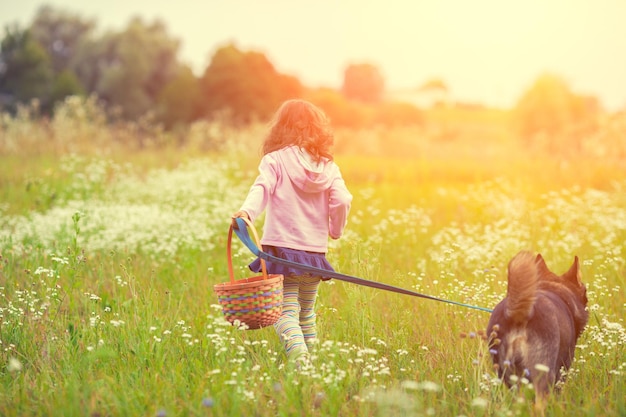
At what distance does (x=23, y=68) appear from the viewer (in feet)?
113

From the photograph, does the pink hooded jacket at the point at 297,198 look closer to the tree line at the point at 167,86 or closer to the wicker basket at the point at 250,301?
the wicker basket at the point at 250,301

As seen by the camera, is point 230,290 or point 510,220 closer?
point 230,290

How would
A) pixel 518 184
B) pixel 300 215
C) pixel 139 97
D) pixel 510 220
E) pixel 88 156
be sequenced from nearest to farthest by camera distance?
pixel 300 215 → pixel 510 220 → pixel 518 184 → pixel 88 156 → pixel 139 97

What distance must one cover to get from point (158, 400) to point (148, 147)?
43.1ft

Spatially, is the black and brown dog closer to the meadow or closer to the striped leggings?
the meadow

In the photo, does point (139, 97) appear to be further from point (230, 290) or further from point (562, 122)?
point (230, 290)

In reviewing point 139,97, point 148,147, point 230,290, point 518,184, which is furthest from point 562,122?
point 139,97

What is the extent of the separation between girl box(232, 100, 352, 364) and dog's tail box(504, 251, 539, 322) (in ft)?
4.59

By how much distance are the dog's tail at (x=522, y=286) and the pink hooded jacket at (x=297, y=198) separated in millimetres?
1343

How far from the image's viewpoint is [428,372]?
408 cm

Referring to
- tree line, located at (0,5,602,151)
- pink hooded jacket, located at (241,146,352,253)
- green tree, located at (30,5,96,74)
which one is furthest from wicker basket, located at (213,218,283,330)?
green tree, located at (30,5,96,74)

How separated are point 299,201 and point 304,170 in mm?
218

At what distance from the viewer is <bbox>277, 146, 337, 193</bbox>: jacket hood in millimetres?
4363

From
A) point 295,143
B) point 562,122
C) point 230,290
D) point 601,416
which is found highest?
point 562,122
